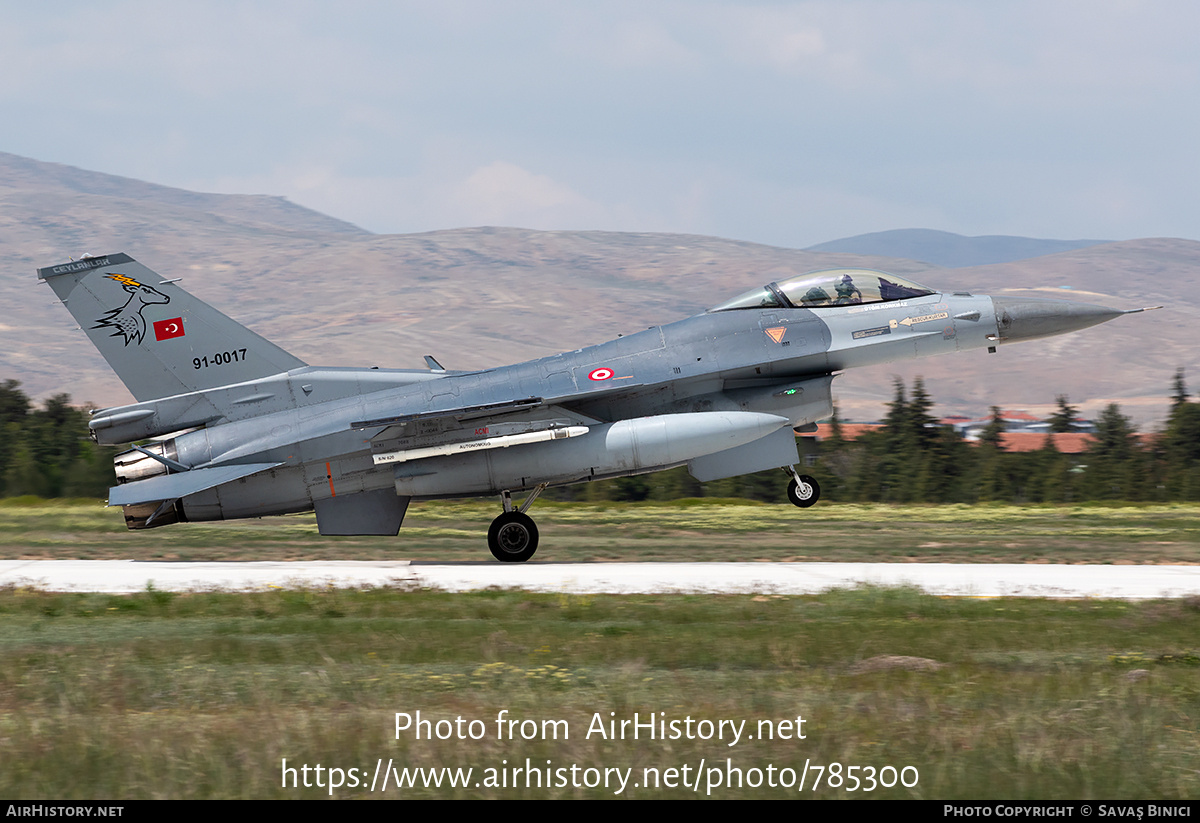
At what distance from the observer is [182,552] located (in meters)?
19.0

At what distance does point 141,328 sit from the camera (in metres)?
17.1

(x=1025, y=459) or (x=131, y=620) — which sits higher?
(x=131, y=620)

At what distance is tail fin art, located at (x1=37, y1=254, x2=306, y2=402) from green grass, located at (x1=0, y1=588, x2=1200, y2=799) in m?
4.24

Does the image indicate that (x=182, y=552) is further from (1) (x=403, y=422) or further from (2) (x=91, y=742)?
(2) (x=91, y=742)

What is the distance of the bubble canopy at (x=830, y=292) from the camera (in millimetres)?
16953

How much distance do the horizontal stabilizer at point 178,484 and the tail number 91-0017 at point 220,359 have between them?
1685 millimetres

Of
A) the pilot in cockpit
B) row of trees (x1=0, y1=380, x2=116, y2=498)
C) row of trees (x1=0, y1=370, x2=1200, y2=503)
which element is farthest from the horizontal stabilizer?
row of trees (x1=0, y1=370, x2=1200, y2=503)

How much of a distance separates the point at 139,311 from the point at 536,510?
1191 centimetres

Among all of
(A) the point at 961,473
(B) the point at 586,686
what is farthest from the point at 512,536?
(A) the point at 961,473

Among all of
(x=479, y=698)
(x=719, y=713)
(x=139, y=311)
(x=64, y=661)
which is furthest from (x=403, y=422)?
(x=719, y=713)

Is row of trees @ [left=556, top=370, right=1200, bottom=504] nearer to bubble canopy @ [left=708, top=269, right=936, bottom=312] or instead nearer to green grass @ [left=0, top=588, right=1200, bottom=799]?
bubble canopy @ [left=708, top=269, right=936, bottom=312]

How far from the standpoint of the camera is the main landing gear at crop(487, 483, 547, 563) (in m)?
17.1

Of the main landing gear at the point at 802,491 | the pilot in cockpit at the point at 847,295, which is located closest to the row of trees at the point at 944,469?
the main landing gear at the point at 802,491

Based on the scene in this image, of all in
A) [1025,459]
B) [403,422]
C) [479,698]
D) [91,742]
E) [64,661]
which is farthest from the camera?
[1025,459]
